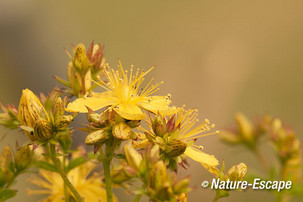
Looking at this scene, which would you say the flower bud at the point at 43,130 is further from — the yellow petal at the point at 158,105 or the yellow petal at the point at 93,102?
the yellow petal at the point at 158,105

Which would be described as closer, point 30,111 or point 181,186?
point 181,186

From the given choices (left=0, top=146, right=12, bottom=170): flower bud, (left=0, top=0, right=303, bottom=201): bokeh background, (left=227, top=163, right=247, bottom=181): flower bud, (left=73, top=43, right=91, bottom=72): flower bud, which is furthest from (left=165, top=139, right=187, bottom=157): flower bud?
(left=0, top=0, right=303, bottom=201): bokeh background

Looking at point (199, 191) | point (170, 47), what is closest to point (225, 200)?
point (199, 191)

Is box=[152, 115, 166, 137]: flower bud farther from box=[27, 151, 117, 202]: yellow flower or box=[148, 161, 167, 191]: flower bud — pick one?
box=[27, 151, 117, 202]: yellow flower

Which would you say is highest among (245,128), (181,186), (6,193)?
(245,128)

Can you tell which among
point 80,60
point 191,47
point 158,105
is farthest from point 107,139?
point 191,47

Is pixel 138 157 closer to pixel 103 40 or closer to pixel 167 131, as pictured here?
pixel 167 131

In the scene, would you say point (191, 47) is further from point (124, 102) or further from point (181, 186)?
point (181, 186)
